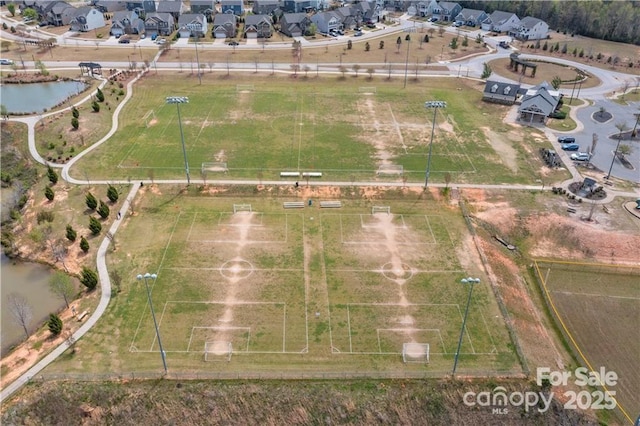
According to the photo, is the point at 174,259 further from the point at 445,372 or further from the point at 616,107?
the point at 616,107

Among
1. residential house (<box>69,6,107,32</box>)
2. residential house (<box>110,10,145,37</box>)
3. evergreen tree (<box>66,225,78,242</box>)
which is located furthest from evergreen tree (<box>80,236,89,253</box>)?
residential house (<box>69,6,107,32</box>)

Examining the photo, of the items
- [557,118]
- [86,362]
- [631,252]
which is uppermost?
[557,118]

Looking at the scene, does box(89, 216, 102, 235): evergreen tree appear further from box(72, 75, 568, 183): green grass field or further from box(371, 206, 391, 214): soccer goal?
box(371, 206, 391, 214): soccer goal

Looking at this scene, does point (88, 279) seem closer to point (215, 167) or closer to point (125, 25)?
point (215, 167)

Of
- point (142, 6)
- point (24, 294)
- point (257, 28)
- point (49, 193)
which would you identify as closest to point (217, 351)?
point (24, 294)

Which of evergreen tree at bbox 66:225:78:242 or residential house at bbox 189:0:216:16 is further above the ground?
residential house at bbox 189:0:216:16

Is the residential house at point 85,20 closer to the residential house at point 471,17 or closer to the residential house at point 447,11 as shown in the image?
the residential house at point 447,11

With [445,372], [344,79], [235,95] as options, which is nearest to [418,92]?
[344,79]
